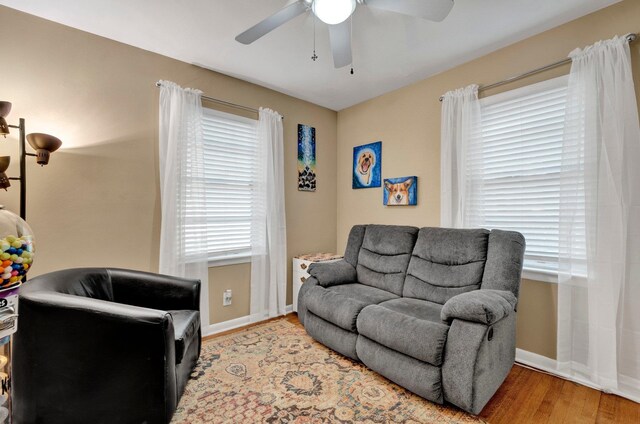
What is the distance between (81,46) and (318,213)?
2817 millimetres

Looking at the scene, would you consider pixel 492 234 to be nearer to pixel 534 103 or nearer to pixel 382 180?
pixel 534 103

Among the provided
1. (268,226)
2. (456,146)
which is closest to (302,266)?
(268,226)

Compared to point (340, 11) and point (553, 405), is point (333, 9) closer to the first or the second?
point (340, 11)

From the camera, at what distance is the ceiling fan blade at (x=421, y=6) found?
1.56m

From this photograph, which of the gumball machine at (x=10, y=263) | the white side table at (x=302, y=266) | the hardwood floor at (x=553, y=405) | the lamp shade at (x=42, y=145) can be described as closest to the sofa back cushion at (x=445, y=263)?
the hardwood floor at (x=553, y=405)

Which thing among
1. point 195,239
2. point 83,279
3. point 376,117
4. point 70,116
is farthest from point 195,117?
point 376,117

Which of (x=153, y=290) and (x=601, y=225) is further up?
(x=601, y=225)

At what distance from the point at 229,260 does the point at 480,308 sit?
238 cm

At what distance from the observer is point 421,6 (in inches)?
63.3

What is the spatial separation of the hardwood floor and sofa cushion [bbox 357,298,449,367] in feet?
1.69

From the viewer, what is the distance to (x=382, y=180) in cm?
362

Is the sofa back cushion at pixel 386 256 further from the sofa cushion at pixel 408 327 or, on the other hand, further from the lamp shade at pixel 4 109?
the lamp shade at pixel 4 109

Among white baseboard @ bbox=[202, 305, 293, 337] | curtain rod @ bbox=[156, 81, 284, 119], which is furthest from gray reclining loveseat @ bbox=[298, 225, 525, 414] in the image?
curtain rod @ bbox=[156, 81, 284, 119]

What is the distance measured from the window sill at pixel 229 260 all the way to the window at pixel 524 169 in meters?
2.31
